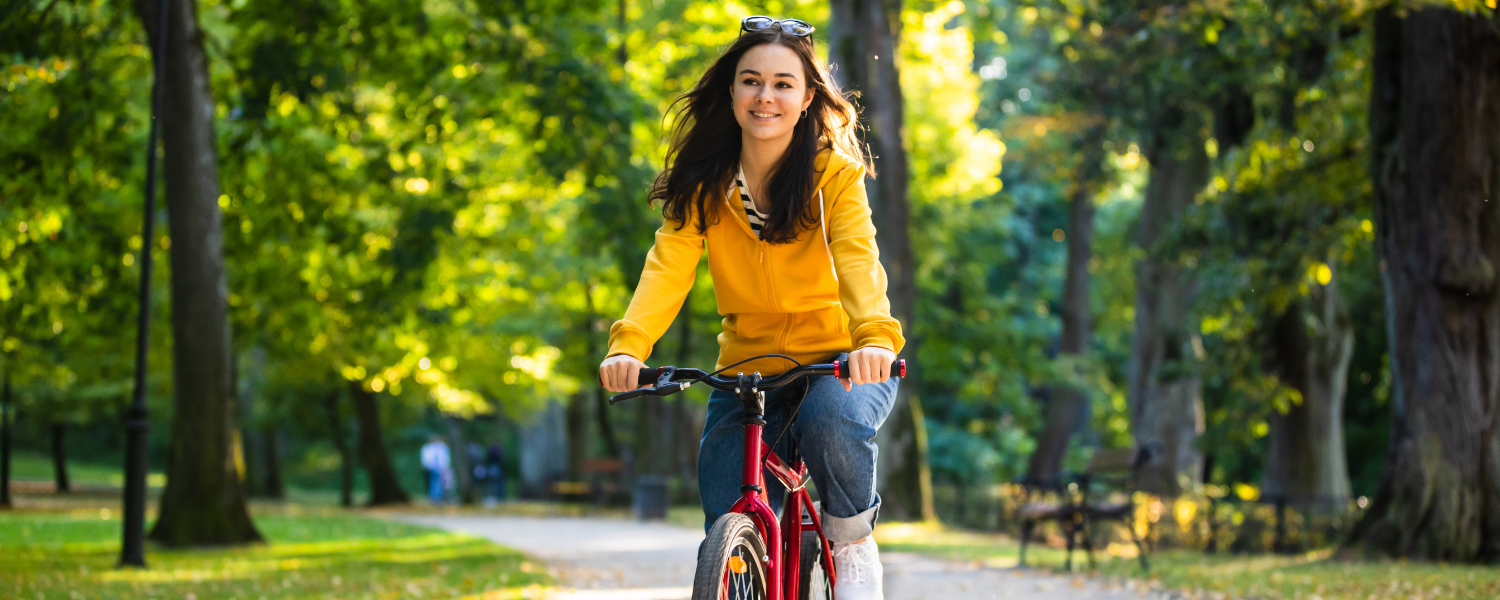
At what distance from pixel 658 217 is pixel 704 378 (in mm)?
12249

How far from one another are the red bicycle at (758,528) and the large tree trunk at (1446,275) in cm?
899

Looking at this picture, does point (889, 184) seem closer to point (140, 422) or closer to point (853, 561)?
point (140, 422)

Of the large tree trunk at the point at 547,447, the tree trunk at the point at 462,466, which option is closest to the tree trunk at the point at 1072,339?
the large tree trunk at the point at 547,447

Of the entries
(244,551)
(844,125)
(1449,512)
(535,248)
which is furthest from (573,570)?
(535,248)

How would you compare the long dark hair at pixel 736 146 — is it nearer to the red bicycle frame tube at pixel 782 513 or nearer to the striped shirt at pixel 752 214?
the striped shirt at pixel 752 214

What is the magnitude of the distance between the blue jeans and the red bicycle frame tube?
0.19ft

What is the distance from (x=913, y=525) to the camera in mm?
16797

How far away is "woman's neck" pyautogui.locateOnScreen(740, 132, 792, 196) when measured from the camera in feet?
11.9

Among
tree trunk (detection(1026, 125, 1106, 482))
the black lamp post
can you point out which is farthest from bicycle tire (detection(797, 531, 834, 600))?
tree trunk (detection(1026, 125, 1106, 482))

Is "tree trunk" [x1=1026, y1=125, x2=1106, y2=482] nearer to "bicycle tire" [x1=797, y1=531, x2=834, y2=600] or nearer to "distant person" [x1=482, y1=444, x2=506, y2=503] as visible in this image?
"distant person" [x1=482, y1=444, x2=506, y2=503]

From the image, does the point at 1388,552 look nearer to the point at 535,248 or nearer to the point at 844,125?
the point at 844,125

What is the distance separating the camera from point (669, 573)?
1094 centimetres

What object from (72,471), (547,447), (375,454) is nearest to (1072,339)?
(547,447)

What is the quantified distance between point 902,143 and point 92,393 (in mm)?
20714
